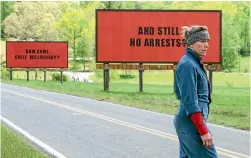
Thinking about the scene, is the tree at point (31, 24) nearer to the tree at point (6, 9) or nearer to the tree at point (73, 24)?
the tree at point (6, 9)

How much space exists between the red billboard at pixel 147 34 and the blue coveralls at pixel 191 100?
29.6 meters

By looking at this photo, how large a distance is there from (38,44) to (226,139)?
158 feet

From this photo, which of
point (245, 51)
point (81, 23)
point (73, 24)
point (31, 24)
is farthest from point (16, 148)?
point (31, 24)

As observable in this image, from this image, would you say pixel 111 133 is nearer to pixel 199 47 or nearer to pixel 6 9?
pixel 199 47

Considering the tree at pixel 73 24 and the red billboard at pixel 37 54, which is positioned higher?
the tree at pixel 73 24

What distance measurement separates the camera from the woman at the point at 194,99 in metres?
5.07

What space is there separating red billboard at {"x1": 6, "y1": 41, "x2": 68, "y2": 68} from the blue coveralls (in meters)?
52.1

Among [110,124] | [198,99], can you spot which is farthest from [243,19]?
[198,99]

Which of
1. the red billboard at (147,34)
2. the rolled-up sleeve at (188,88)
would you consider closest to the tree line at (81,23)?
the red billboard at (147,34)

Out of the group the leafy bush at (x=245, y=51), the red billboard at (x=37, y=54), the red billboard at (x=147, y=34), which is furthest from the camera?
the leafy bush at (x=245, y=51)

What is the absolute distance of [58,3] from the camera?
138500mm

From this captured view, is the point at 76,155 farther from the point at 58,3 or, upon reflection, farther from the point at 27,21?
the point at 58,3

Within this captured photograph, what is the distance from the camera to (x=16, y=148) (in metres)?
10.4

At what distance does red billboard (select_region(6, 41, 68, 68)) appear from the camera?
188 feet
